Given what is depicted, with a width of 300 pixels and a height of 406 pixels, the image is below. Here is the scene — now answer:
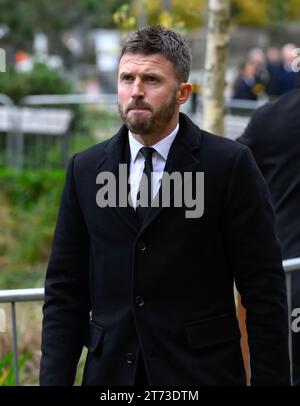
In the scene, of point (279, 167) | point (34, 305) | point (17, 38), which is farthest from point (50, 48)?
point (279, 167)

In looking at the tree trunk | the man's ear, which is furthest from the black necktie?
the tree trunk

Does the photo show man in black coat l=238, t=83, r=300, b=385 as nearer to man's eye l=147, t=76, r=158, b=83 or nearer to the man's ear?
the man's ear

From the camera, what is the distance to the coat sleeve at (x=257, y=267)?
3.04 metres

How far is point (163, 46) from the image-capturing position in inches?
117

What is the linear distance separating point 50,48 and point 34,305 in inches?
1233

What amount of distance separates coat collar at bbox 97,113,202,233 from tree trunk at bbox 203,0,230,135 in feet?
9.29

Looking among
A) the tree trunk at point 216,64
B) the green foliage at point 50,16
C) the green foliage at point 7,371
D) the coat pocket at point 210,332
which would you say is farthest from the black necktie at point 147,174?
the green foliage at point 50,16

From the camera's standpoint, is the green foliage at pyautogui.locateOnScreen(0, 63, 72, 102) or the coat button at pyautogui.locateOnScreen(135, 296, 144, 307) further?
the green foliage at pyautogui.locateOnScreen(0, 63, 72, 102)

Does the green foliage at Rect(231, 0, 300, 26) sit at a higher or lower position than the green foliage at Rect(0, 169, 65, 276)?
higher

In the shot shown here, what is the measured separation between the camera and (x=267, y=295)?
3.04 m

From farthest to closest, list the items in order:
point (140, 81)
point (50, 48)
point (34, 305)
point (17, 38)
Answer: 1. point (50, 48)
2. point (17, 38)
3. point (34, 305)
4. point (140, 81)

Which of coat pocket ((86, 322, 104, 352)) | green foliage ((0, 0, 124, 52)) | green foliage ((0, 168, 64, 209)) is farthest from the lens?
green foliage ((0, 0, 124, 52))

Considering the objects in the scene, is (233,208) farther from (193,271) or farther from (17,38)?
(17,38)

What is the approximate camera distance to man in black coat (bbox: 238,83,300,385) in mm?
4230
